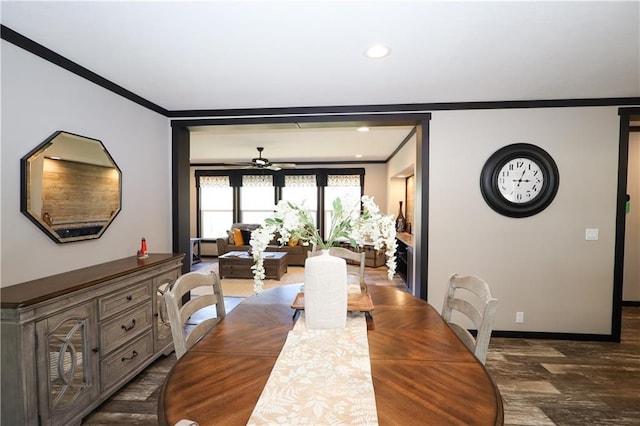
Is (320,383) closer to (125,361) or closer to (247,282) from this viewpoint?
(125,361)

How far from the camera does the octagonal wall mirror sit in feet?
6.71

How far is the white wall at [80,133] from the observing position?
1929 millimetres

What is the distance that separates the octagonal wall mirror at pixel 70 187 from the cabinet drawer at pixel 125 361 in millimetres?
936

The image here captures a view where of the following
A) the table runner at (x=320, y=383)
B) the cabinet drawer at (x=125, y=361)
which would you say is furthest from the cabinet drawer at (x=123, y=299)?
the table runner at (x=320, y=383)

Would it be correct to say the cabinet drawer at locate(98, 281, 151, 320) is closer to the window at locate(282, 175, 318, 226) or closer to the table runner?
the table runner

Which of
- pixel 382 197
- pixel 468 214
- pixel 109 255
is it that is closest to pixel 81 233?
pixel 109 255

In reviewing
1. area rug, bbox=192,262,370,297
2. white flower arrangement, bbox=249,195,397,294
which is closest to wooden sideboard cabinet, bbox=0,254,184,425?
white flower arrangement, bbox=249,195,397,294

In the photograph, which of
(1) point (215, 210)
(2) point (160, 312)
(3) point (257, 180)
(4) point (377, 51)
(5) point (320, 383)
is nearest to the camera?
(5) point (320, 383)

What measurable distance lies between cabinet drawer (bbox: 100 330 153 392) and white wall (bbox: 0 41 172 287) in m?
0.76

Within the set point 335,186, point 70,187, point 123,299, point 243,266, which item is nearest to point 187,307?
point 123,299

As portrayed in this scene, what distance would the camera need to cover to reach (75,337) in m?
1.87

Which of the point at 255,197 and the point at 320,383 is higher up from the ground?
the point at 255,197

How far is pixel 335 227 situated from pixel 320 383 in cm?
70

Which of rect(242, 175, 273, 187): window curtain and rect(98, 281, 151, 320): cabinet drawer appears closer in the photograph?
rect(98, 281, 151, 320): cabinet drawer
